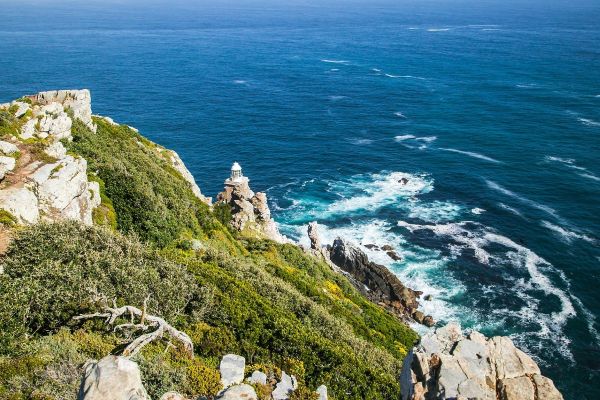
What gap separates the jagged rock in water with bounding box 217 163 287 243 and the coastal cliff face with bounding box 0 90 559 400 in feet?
36.5

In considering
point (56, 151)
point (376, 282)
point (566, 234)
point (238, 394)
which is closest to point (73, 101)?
point (56, 151)

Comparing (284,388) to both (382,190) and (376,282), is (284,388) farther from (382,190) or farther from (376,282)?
(382,190)

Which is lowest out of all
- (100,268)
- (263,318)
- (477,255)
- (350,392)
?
(477,255)

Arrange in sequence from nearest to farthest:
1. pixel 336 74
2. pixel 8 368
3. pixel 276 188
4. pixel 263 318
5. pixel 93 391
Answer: pixel 93 391 < pixel 8 368 < pixel 263 318 < pixel 276 188 < pixel 336 74

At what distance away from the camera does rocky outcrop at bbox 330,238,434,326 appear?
2389 inches

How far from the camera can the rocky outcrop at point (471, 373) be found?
16250 mm

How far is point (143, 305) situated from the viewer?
67.7 ft

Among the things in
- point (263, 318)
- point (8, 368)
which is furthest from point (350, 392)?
point (8, 368)

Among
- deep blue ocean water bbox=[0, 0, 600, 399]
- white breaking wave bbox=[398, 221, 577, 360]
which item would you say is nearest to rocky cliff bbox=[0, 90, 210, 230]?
deep blue ocean water bbox=[0, 0, 600, 399]

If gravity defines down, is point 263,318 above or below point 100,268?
below

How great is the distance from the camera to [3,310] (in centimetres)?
1872

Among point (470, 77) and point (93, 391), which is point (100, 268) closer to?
point (93, 391)

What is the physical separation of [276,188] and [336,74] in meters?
93.4

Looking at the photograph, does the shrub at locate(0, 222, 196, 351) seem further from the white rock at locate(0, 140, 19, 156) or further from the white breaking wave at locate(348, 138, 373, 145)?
the white breaking wave at locate(348, 138, 373, 145)
